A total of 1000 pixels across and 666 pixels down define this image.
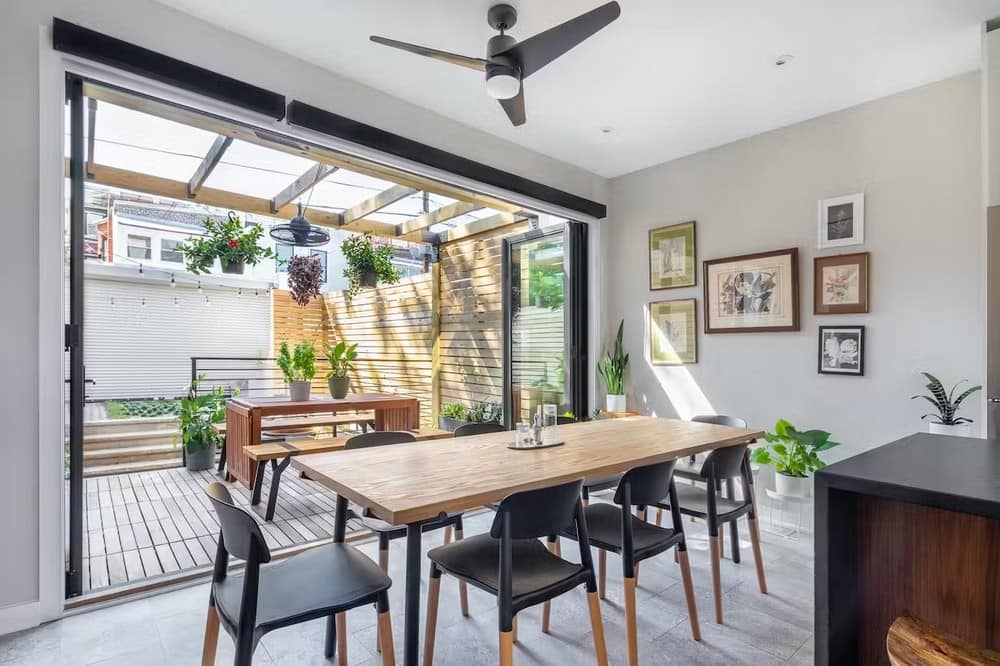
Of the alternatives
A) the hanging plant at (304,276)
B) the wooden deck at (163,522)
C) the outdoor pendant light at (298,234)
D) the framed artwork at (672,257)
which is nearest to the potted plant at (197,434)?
the wooden deck at (163,522)

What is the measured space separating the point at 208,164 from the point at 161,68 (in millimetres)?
1812

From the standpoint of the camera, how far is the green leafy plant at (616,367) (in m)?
4.51

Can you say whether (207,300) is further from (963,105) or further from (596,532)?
(963,105)

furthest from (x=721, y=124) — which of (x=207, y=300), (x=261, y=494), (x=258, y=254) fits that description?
(x=207, y=300)

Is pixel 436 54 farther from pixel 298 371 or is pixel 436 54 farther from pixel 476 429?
pixel 298 371

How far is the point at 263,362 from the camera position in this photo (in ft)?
23.6

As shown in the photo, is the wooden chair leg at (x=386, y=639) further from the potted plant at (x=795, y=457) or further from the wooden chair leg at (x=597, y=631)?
the potted plant at (x=795, y=457)

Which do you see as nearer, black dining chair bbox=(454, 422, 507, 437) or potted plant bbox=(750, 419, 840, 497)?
black dining chair bbox=(454, 422, 507, 437)

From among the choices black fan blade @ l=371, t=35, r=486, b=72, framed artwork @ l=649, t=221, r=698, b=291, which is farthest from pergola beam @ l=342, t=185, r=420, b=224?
black fan blade @ l=371, t=35, r=486, b=72

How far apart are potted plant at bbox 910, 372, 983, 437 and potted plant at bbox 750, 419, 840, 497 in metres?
0.51

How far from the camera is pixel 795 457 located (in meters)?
3.29

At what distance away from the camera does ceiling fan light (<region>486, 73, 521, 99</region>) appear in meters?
2.22

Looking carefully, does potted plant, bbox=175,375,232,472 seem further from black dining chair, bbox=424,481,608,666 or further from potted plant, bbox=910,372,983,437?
potted plant, bbox=910,372,983,437

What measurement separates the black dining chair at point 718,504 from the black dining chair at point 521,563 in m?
0.52
